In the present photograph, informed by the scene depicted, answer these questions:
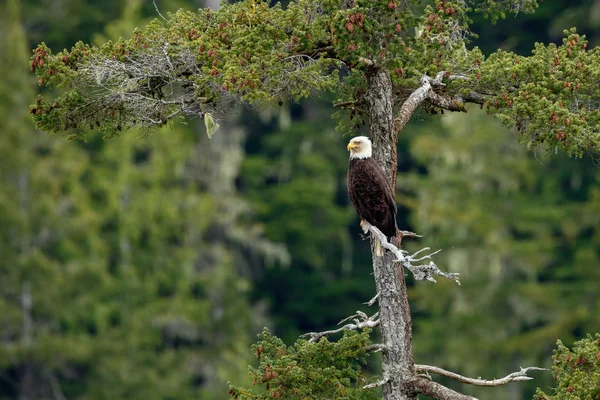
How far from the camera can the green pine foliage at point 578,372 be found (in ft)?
29.0

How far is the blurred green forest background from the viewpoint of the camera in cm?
2548

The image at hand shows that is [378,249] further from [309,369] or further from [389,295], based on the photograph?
[309,369]

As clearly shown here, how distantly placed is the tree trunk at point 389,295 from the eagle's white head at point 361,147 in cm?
7

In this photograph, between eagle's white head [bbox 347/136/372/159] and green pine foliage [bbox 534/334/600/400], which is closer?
green pine foliage [bbox 534/334/600/400]

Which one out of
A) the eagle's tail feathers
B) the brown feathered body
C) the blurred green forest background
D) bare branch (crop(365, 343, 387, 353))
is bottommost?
bare branch (crop(365, 343, 387, 353))

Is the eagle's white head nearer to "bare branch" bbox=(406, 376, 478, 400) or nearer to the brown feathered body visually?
the brown feathered body

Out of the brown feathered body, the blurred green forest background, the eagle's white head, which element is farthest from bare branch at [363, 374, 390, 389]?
the blurred green forest background

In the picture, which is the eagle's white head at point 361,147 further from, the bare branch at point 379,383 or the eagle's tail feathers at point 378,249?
the bare branch at point 379,383

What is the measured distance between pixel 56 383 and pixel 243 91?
18.1 metres

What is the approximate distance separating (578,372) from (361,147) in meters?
2.19

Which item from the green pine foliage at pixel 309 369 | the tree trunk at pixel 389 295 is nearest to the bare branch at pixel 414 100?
the tree trunk at pixel 389 295

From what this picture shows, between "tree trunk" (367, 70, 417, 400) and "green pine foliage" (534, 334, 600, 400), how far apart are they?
0.99m

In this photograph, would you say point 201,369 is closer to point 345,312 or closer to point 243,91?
point 345,312

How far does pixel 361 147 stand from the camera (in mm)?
9773
